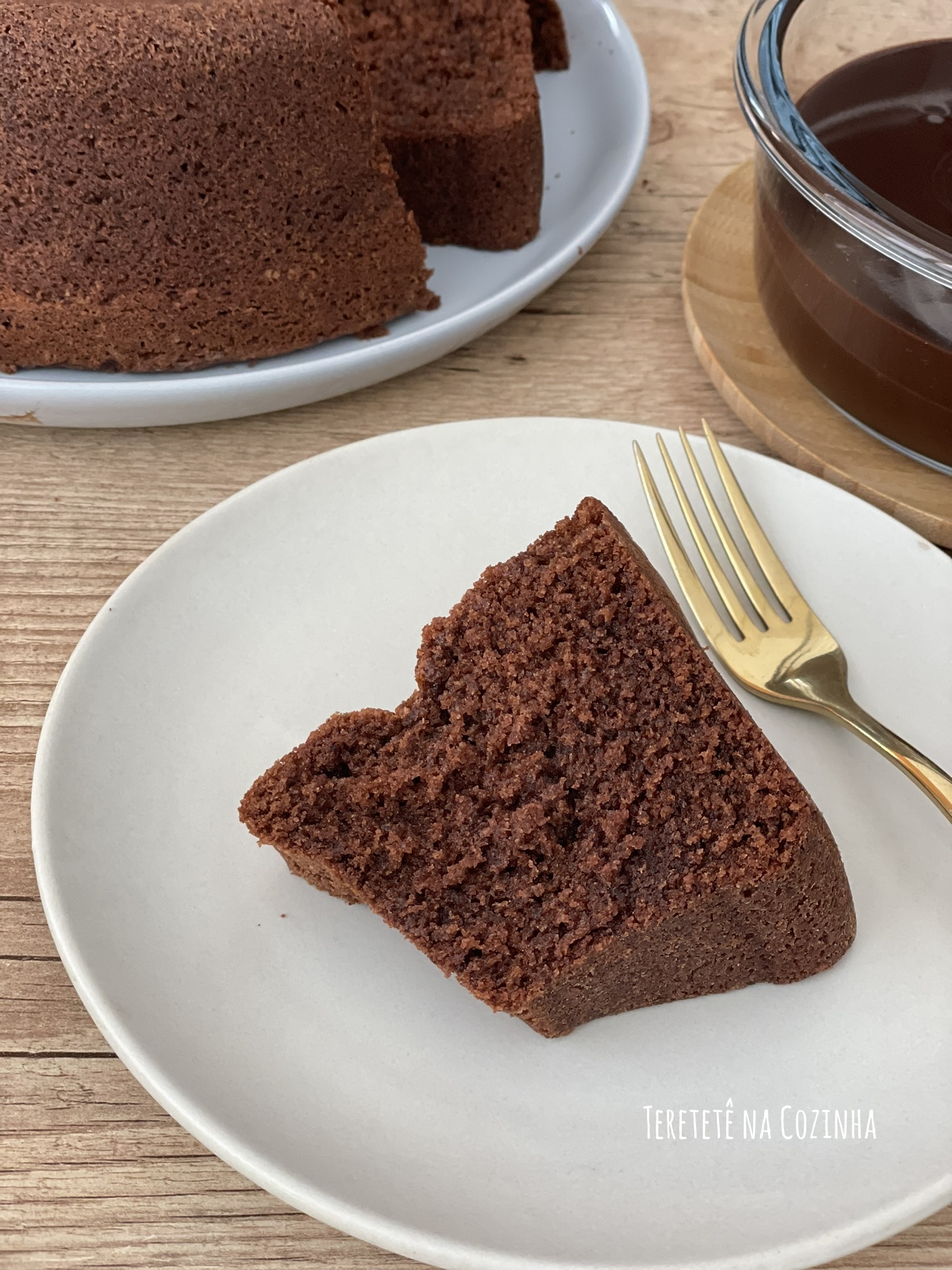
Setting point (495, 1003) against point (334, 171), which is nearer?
point (495, 1003)

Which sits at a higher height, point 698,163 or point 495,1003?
point 698,163

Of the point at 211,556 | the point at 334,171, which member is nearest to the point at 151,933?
the point at 211,556

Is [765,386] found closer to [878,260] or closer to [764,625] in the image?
[878,260]

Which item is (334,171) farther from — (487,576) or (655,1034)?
(655,1034)

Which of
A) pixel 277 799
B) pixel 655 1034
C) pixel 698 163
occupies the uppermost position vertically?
pixel 698 163

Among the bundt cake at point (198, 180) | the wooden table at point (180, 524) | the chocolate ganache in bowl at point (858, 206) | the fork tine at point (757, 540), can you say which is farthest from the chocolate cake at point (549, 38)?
the fork tine at point (757, 540)

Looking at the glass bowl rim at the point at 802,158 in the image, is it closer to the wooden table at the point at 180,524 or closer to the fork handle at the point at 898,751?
the wooden table at the point at 180,524

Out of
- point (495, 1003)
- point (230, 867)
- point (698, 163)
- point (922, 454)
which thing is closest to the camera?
point (495, 1003)
